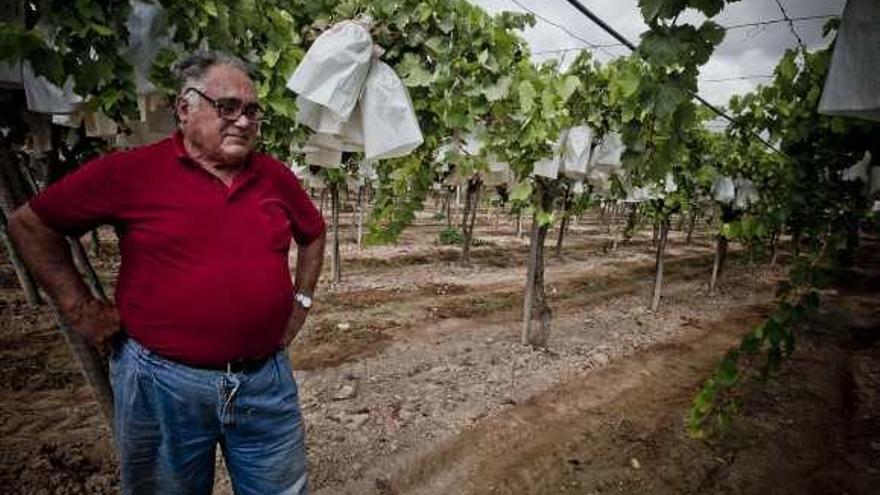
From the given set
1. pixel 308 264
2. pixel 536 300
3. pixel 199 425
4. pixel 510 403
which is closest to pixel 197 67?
pixel 308 264

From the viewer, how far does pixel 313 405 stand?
5.50m

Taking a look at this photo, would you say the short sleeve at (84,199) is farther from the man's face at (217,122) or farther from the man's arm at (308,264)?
the man's arm at (308,264)

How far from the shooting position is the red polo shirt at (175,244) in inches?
72.7

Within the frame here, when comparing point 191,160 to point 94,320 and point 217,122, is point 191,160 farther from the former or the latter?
point 94,320

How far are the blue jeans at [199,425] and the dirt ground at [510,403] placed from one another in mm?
2192

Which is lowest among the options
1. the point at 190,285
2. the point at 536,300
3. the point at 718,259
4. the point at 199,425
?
the point at 536,300

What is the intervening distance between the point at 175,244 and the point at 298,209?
1.94ft

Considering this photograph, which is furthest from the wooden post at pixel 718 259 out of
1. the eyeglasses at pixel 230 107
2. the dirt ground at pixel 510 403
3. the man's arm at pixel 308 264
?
the eyeglasses at pixel 230 107

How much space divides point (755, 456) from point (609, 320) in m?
4.76

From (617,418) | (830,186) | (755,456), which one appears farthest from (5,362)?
(830,186)

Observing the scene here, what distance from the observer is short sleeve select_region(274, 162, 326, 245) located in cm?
228

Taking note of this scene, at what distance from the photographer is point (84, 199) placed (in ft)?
6.00

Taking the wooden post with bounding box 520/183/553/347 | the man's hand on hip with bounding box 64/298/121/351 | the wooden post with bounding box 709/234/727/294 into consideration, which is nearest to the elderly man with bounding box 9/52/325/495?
the man's hand on hip with bounding box 64/298/121/351

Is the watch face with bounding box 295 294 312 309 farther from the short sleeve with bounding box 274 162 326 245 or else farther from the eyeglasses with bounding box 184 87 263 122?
the eyeglasses with bounding box 184 87 263 122
